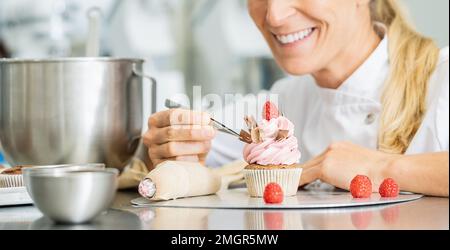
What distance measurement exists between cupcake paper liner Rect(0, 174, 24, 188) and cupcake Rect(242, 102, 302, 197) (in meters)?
0.38

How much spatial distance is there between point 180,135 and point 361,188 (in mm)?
386

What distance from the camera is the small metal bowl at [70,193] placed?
0.95 m

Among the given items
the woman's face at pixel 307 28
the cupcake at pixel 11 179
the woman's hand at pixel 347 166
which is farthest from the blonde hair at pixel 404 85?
the cupcake at pixel 11 179

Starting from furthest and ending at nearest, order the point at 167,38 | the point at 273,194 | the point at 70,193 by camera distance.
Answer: the point at 167,38, the point at 273,194, the point at 70,193

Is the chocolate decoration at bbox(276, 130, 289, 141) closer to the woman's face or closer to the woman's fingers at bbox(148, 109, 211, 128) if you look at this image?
the woman's fingers at bbox(148, 109, 211, 128)

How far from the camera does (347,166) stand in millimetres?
1385

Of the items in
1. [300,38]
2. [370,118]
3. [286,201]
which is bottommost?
[286,201]

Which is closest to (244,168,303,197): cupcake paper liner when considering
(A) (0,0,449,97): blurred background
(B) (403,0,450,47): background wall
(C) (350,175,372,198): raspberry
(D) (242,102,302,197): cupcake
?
(D) (242,102,302,197): cupcake

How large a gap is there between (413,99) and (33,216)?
94 centimetres

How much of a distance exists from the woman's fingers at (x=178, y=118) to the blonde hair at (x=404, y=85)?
490mm

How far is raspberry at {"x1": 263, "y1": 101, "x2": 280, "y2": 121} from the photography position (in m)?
1.26

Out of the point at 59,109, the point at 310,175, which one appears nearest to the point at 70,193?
the point at 59,109

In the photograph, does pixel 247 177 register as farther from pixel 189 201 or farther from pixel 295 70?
pixel 295 70

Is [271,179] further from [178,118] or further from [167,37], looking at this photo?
[167,37]
